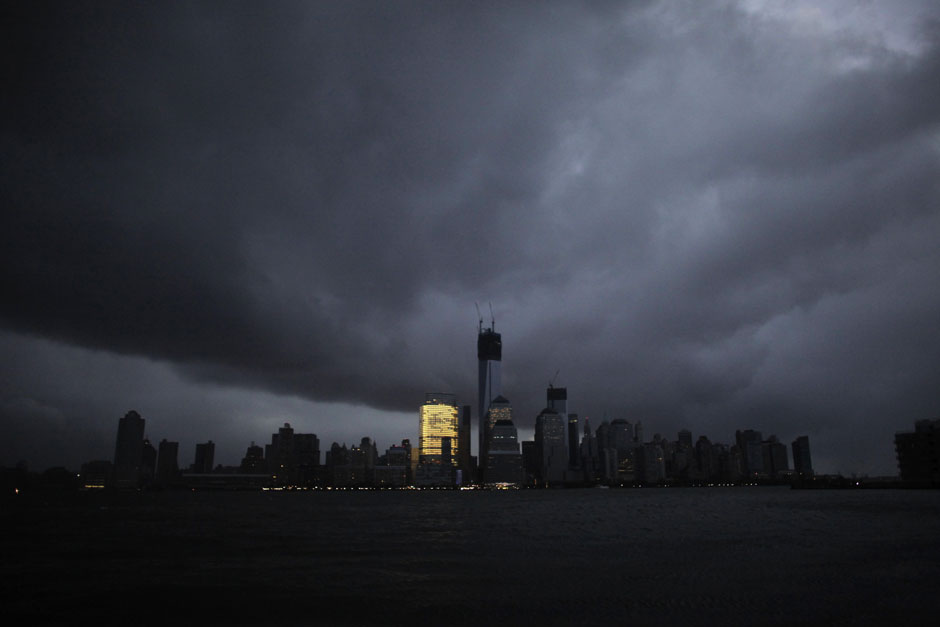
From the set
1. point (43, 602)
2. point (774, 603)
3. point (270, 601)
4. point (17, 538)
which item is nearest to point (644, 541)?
point (774, 603)

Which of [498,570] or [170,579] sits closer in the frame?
[170,579]

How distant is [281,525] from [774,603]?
10952 cm

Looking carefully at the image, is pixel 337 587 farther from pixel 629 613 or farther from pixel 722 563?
pixel 722 563

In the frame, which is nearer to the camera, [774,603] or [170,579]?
[774,603]

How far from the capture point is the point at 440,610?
43.8m

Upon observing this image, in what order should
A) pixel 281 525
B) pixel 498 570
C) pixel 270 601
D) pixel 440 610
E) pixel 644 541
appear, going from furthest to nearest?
pixel 281 525
pixel 644 541
pixel 498 570
pixel 270 601
pixel 440 610

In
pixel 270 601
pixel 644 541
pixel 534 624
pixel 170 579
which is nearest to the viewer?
pixel 534 624

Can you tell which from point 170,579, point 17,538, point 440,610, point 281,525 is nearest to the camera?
point 440,610

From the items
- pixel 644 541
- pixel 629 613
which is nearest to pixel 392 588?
pixel 629 613

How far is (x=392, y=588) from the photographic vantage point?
2040 inches

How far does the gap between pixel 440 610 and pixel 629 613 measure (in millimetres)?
Result: 13891

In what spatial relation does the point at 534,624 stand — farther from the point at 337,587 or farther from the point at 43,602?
the point at 43,602

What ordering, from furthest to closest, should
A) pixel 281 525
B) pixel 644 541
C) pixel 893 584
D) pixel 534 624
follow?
pixel 281 525
pixel 644 541
pixel 893 584
pixel 534 624

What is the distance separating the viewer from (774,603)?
44344mm
